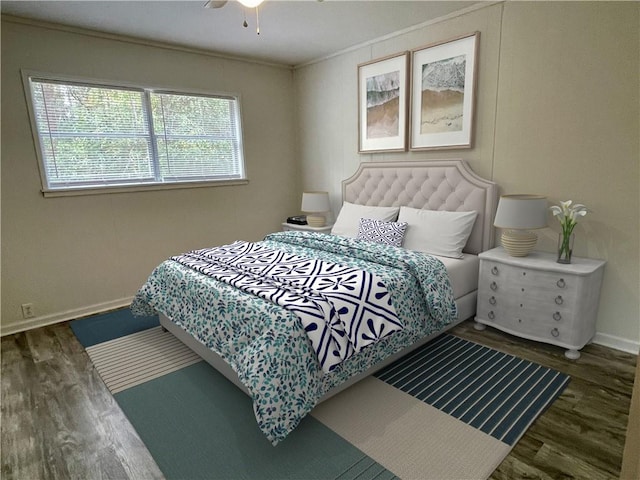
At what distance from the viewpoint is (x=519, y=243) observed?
8.91 ft

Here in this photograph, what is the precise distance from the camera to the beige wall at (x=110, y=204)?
123 inches

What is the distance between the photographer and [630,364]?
2410 mm

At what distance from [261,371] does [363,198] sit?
2.65 meters

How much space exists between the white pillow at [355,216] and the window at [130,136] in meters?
1.41

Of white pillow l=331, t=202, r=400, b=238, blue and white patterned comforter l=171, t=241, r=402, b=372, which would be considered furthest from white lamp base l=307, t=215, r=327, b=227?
blue and white patterned comforter l=171, t=241, r=402, b=372

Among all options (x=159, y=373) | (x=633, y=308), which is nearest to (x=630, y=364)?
(x=633, y=308)

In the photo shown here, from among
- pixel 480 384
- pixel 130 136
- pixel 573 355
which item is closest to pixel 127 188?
pixel 130 136

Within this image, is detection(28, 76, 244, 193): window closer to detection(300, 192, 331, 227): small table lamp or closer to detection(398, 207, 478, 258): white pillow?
detection(300, 192, 331, 227): small table lamp

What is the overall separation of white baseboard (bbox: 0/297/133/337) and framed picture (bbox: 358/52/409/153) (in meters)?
2.99

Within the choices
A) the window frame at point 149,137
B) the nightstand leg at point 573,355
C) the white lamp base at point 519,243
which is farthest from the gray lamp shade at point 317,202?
the nightstand leg at point 573,355

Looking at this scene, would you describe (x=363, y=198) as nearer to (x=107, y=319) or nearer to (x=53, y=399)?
(x=107, y=319)

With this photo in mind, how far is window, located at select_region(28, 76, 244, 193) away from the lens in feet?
10.7

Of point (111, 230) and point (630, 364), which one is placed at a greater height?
point (111, 230)

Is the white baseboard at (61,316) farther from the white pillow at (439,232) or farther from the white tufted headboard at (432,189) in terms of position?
the white pillow at (439,232)
